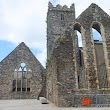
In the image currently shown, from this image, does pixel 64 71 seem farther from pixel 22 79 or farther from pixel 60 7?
pixel 60 7

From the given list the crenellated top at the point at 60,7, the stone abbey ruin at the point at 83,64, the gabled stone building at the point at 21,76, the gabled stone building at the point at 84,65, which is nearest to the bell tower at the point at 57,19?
the crenellated top at the point at 60,7

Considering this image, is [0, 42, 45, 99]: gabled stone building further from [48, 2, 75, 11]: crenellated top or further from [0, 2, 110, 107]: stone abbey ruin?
[48, 2, 75, 11]: crenellated top

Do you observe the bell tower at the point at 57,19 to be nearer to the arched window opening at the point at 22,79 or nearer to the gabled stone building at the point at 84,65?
the arched window opening at the point at 22,79

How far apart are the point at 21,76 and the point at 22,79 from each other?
0.43 m

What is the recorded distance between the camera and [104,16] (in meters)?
15.6

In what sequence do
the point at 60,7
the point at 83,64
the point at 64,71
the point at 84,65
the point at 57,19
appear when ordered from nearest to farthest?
the point at 64,71, the point at 84,65, the point at 83,64, the point at 57,19, the point at 60,7

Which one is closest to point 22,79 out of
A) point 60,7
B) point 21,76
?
point 21,76

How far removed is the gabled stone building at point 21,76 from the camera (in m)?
24.8

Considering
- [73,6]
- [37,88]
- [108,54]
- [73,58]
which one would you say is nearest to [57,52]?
[73,58]

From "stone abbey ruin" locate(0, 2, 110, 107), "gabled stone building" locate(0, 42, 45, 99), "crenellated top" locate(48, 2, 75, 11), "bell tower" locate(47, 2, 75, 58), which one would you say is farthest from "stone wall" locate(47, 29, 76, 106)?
"crenellated top" locate(48, 2, 75, 11)

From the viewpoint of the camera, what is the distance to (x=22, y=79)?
25906 millimetres

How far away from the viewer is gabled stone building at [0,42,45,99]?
2480 cm

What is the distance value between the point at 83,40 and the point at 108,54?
2186mm

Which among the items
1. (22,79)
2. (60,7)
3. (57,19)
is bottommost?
(22,79)
